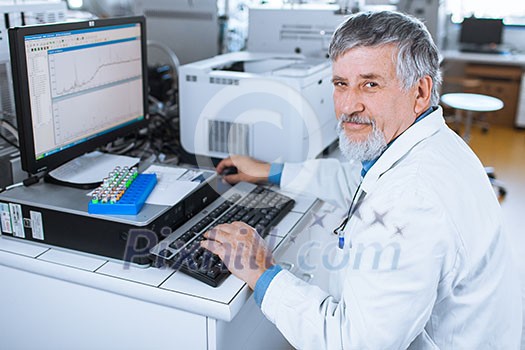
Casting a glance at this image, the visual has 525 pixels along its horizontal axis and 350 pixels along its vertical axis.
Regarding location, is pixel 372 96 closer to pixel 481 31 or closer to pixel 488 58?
pixel 488 58

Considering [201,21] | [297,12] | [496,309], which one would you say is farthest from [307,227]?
[201,21]

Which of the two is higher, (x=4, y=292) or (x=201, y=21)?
(x=201, y=21)

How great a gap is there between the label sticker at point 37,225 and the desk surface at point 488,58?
4.76m

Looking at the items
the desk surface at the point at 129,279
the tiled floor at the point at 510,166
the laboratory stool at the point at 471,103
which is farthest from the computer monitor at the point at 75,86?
the laboratory stool at the point at 471,103

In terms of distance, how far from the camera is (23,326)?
3.89ft

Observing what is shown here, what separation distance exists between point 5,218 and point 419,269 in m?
0.84

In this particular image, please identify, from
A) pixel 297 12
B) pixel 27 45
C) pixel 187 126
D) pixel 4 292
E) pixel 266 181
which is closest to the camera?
pixel 27 45

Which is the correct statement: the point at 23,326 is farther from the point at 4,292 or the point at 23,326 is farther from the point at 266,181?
the point at 266,181

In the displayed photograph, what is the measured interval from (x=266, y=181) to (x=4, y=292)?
697 millimetres

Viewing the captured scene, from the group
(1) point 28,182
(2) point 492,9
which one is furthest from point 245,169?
(2) point 492,9

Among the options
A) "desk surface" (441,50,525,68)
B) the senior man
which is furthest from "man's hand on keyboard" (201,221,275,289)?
"desk surface" (441,50,525,68)

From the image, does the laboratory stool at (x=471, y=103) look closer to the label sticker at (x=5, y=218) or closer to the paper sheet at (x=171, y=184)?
the paper sheet at (x=171, y=184)

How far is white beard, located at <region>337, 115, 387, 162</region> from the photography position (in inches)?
40.4

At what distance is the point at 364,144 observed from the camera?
1.04 metres
